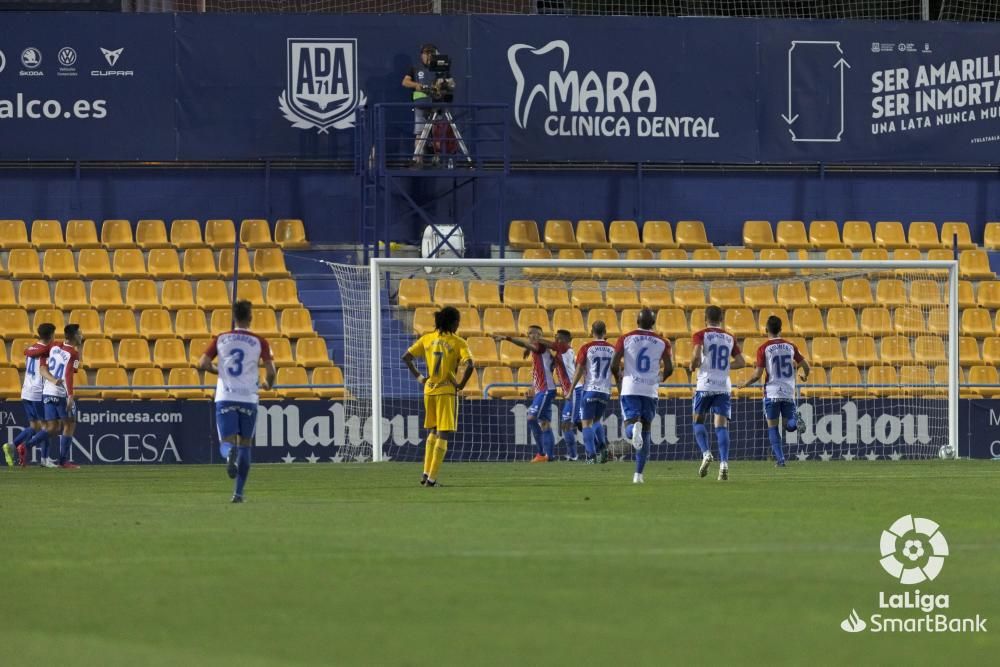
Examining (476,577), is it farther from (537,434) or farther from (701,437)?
(537,434)

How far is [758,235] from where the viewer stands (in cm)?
3198

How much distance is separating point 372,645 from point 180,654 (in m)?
0.82

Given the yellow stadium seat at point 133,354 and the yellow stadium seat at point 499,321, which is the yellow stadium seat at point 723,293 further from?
the yellow stadium seat at point 133,354

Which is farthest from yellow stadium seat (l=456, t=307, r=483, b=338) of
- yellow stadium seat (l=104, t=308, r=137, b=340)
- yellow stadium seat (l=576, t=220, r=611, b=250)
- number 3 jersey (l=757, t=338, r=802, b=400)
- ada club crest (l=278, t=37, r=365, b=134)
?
number 3 jersey (l=757, t=338, r=802, b=400)

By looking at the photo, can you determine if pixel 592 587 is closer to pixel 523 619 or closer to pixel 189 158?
pixel 523 619

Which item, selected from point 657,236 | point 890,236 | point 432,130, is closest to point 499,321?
point 432,130

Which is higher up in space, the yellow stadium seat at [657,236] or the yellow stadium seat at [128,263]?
the yellow stadium seat at [657,236]

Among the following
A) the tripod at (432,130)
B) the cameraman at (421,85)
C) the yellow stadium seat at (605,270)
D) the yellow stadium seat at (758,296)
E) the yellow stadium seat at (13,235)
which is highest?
the cameraman at (421,85)

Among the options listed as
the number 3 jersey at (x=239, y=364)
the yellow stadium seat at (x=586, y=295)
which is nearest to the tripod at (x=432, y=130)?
the yellow stadium seat at (x=586, y=295)

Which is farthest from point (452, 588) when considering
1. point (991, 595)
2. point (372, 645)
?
point (991, 595)

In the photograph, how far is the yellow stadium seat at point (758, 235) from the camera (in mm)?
31875

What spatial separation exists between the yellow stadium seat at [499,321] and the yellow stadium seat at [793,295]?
506cm

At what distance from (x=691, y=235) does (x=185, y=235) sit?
9509 mm

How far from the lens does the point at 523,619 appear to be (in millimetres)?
7859
